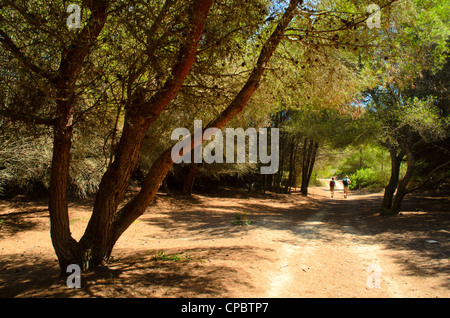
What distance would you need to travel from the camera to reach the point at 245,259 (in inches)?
244

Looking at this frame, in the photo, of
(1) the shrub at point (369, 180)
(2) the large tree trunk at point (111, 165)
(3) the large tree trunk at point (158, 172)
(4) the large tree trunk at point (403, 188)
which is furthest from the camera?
(1) the shrub at point (369, 180)

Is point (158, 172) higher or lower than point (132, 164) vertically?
lower

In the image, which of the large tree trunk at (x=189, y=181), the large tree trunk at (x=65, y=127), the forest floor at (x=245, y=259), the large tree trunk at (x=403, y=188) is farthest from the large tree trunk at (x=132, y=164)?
the large tree trunk at (x=189, y=181)

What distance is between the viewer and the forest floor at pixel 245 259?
4.84 meters

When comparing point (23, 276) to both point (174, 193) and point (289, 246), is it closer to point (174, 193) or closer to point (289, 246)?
point (289, 246)

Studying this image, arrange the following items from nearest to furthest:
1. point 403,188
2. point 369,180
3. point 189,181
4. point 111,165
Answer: point 111,165, point 403,188, point 189,181, point 369,180

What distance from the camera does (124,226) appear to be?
590cm

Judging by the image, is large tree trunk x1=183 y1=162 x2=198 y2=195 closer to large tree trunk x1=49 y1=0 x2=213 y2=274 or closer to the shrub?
large tree trunk x1=49 y1=0 x2=213 y2=274

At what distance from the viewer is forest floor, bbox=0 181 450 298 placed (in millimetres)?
4836

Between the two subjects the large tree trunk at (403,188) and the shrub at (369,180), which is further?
the shrub at (369,180)

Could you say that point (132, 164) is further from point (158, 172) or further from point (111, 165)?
point (158, 172)

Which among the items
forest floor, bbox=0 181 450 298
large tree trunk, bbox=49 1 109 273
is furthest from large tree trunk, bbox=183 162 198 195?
large tree trunk, bbox=49 1 109 273

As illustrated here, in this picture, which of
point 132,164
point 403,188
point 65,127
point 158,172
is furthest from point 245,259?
point 403,188

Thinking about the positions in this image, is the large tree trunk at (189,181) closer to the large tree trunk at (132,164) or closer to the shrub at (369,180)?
the large tree trunk at (132,164)
